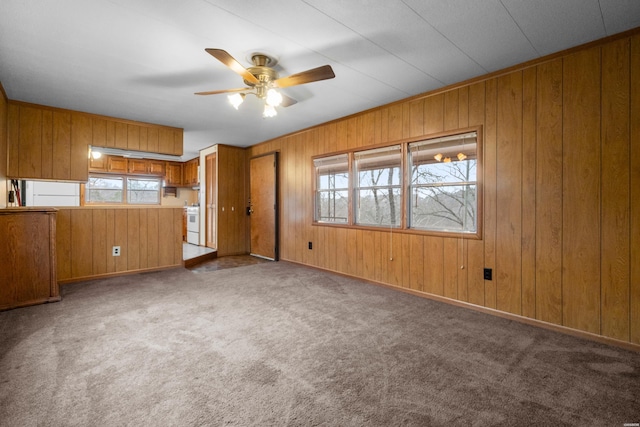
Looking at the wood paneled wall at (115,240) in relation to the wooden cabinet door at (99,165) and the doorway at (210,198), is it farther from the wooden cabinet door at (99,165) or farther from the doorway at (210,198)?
the wooden cabinet door at (99,165)

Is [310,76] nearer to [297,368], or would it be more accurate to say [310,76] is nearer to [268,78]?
[268,78]

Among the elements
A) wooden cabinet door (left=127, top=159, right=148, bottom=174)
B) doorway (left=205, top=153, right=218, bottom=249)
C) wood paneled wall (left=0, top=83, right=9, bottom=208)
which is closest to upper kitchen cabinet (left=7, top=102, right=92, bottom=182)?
wood paneled wall (left=0, top=83, right=9, bottom=208)

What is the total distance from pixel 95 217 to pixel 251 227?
283cm

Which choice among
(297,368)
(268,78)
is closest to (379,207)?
(268,78)

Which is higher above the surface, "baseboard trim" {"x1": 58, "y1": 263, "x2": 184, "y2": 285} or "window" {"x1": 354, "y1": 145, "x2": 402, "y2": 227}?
"window" {"x1": 354, "y1": 145, "x2": 402, "y2": 227}

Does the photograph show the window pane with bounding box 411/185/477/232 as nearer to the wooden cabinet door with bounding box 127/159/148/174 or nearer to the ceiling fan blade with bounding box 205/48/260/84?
the ceiling fan blade with bounding box 205/48/260/84

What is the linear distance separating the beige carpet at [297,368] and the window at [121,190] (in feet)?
15.5

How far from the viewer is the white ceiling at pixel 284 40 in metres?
1.98

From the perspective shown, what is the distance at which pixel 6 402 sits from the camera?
61.6 inches

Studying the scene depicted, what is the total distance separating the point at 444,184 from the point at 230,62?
8.16ft

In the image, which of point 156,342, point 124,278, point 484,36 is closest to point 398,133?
point 484,36

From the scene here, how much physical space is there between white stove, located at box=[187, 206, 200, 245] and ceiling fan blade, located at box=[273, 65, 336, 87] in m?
5.26

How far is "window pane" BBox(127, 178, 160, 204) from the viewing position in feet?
24.6

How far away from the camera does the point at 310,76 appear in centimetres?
241
